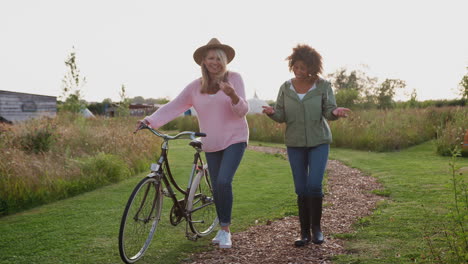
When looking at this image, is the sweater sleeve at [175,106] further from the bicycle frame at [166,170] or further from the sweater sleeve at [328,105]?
the sweater sleeve at [328,105]

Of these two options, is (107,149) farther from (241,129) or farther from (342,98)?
(342,98)

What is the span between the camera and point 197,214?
4.70 meters

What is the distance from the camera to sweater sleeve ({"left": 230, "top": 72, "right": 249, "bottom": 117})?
4020 mm

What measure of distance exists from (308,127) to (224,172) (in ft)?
3.07

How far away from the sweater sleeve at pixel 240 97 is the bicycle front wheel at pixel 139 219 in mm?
977

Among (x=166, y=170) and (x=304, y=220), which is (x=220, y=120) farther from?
(x=304, y=220)

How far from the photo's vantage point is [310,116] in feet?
14.2

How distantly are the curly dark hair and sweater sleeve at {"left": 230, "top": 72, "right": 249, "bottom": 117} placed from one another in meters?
0.57

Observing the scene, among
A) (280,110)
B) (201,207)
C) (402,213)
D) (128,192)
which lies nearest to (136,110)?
(128,192)

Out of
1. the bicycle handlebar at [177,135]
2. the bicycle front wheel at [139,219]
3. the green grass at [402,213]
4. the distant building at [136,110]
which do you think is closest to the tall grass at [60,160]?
the distant building at [136,110]

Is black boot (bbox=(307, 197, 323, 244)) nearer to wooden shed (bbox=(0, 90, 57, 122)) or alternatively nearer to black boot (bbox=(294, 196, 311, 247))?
black boot (bbox=(294, 196, 311, 247))

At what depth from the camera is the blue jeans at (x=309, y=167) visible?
4.24 m

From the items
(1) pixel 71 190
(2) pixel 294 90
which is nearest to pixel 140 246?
(2) pixel 294 90

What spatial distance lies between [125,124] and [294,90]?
9.82 m
